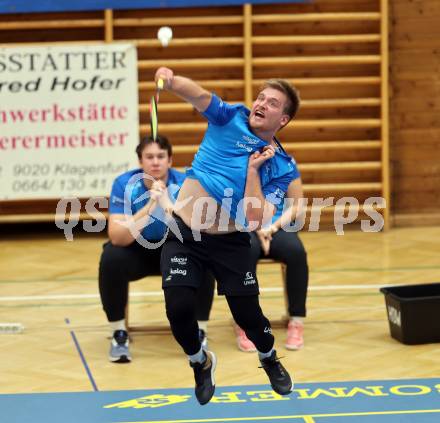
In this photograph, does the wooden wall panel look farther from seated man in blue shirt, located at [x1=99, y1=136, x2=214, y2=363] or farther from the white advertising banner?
seated man in blue shirt, located at [x1=99, y1=136, x2=214, y2=363]

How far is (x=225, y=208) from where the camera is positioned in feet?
14.4

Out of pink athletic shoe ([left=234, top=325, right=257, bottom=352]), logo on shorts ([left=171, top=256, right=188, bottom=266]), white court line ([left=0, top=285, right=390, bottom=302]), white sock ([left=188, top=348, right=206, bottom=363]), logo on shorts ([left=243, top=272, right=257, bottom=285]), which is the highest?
logo on shorts ([left=171, top=256, right=188, bottom=266])

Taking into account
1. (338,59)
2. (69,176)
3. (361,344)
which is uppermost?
(338,59)

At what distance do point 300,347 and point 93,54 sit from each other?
4185mm

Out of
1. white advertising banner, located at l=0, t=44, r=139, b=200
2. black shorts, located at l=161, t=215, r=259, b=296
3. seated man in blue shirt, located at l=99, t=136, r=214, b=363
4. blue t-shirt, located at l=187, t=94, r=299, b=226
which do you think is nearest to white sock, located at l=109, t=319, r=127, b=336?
seated man in blue shirt, located at l=99, t=136, r=214, b=363

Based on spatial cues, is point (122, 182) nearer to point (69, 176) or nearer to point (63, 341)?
point (63, 341)

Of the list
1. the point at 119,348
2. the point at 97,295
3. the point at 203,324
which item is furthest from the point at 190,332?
the point at 97,295

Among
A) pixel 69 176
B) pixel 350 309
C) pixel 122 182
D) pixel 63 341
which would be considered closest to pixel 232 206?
pixel 122 182

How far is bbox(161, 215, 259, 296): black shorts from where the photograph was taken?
4477 mm

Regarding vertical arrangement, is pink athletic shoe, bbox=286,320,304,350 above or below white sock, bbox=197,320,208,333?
below

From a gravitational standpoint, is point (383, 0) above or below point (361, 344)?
above

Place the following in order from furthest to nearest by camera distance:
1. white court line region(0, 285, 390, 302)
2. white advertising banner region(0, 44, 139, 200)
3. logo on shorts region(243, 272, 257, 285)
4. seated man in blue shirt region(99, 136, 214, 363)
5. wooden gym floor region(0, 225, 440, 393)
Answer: white advertising banner region(0, 44, 139, 200), white court line region(0, 285, 390, 302), seated man in blue shirt region(99, 136, 214, 363), wooden gym floor region(0, 225, 440, 393), logo on shorts region(243, 272, 257, 285)

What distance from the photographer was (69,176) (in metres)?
9.12

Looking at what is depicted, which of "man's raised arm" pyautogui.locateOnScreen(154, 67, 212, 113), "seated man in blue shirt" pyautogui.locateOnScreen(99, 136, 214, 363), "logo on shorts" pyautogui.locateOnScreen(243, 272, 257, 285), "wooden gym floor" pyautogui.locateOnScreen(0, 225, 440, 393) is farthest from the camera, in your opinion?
"seated man in blue shirt" pyautogui.locateOnScreen(99, 136, 214, 363)
